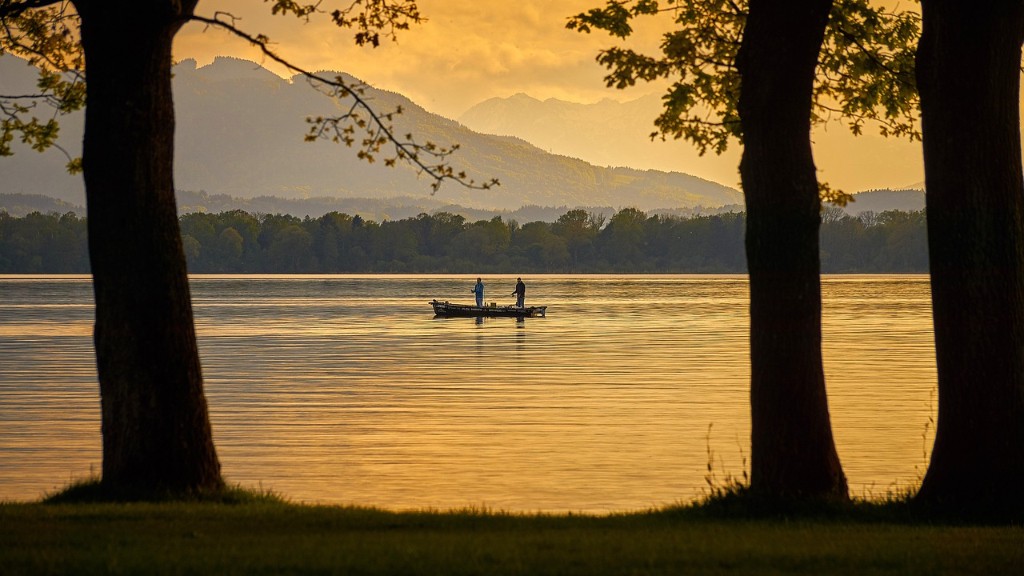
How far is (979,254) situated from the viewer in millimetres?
15016

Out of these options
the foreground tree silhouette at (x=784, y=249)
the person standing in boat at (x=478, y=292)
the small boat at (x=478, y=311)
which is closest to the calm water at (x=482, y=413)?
the foreground tree silhouette at (x=784, y=249)

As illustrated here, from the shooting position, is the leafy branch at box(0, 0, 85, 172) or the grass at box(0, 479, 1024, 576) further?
the leafy branch at box(0, 0, 85, 172)

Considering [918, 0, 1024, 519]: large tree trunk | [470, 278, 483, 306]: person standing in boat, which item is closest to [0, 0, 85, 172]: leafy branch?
[918, 0, 1024, 519]: large tree trunk

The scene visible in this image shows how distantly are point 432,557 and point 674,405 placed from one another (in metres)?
21.8

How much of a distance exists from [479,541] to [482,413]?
62.2 feet

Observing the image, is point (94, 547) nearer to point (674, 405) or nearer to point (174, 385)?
point (174, 385)

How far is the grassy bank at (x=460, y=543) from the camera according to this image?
35.5ft

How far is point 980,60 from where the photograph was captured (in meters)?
15.0

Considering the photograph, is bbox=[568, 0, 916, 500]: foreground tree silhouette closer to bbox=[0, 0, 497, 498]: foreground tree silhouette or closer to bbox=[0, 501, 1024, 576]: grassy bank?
bbox=[0, 501, 1024, 576]: grassy bank

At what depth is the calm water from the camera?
71.2ft

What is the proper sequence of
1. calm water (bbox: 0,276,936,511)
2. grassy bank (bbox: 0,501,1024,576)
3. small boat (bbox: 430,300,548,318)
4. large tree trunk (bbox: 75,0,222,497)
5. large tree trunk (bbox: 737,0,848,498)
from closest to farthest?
grassy bank (bbox: 0,501,1024,576), large tree trunk (bbox: 737,0,848,498), large tree trunk (bbox: 75,0,222,497), calm water (bbox: 0,276,936,511), small boat (bbox: 430,300,548,318)

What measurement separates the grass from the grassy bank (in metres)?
0.02

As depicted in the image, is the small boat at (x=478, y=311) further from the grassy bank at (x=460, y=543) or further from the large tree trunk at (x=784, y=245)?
the grassy bank at (x=460, y=543)

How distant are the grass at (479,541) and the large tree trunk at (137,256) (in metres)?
0.80
